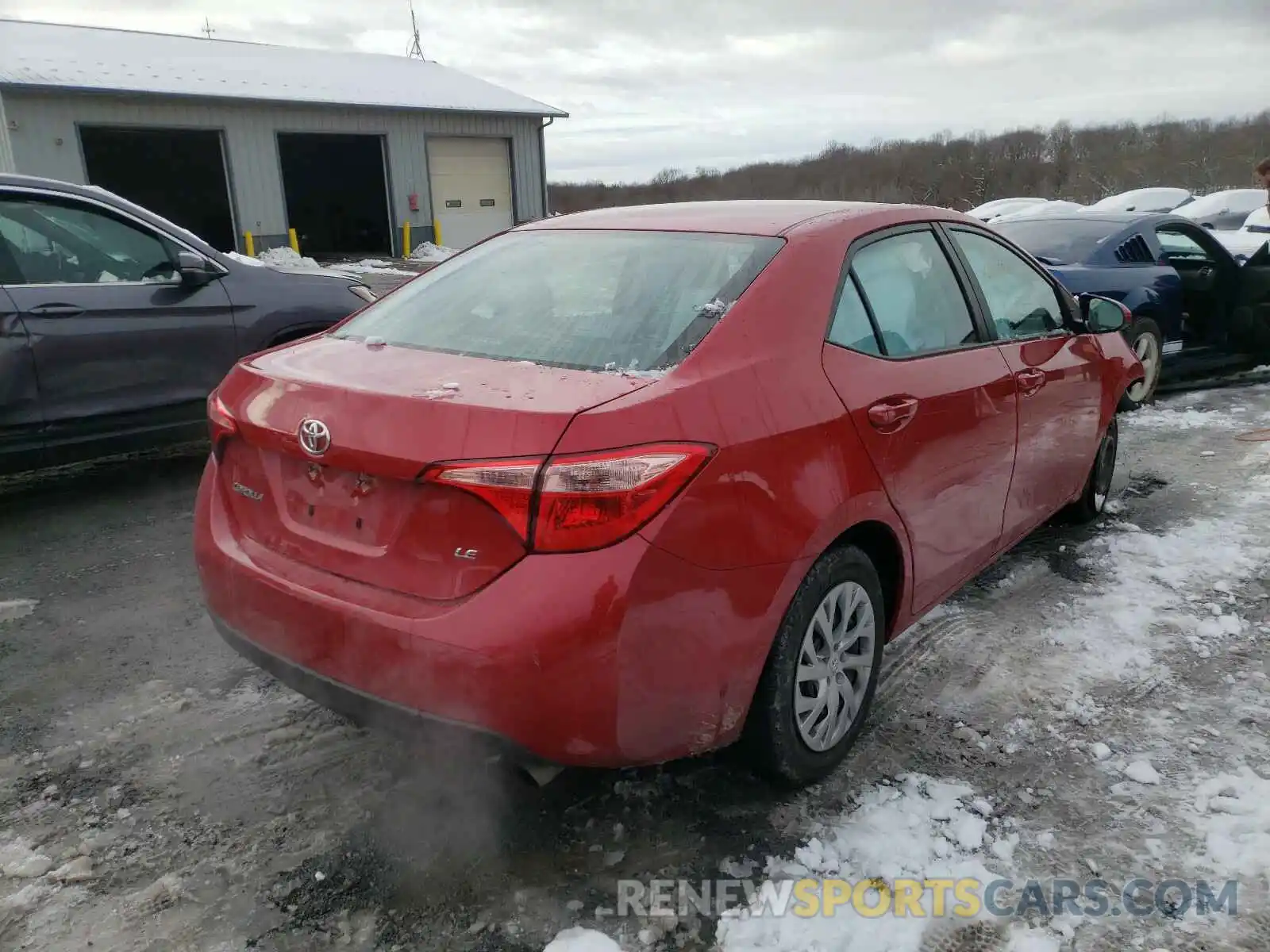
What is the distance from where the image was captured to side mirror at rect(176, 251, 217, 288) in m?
5.20

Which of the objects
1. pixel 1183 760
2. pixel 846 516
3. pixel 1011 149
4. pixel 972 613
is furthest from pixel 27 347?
pixel 1011 149

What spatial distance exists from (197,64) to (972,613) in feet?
71.2

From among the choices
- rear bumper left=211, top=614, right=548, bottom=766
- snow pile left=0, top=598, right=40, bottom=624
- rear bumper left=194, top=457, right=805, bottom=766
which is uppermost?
rear bumper left=194, top=457, right=805, bottom=766

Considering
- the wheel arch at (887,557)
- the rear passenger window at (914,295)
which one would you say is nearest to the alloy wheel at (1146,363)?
the rear passenger window at (914,295)

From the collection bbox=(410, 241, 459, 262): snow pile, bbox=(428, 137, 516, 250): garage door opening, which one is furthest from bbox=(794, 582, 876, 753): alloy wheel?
bbox=(428, 137, 516, 250): garage door opening

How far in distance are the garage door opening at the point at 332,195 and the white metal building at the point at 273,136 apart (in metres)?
0.05

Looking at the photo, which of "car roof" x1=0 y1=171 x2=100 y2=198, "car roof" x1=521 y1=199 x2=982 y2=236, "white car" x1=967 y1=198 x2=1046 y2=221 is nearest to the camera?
"car roof" x1=521 y1=199 x2=982 y2=236

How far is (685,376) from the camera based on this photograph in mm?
2230

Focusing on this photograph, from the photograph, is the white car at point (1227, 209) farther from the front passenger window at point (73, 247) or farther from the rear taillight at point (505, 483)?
the rear taillight at point (505, 483)

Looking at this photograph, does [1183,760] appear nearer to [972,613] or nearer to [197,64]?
[972,613]

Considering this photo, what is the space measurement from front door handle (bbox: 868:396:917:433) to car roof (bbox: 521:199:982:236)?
595 mm

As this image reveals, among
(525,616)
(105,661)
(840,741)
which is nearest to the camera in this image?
(525,616)

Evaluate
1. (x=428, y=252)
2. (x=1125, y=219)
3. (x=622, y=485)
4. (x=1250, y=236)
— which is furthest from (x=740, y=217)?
(x=428, y=252)

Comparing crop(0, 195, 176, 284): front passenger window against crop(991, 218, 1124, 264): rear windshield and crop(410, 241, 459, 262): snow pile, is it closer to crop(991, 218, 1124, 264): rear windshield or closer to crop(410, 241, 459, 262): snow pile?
crop(991, 218, 1124, 264): rear windshield
